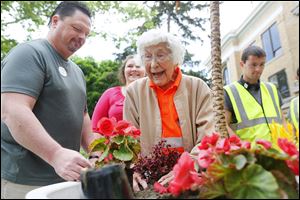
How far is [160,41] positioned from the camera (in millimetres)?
2109

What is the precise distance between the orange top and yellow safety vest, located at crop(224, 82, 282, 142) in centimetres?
107

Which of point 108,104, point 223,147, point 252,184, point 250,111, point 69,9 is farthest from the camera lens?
point 108,104

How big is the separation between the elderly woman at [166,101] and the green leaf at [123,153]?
38cm

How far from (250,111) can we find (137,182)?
5.45ft

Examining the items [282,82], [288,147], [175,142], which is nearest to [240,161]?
[288,147]

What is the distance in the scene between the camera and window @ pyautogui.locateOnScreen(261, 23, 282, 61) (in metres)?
18.5

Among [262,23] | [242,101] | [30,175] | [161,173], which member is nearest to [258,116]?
[242,101]

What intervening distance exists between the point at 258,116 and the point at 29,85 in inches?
81.1

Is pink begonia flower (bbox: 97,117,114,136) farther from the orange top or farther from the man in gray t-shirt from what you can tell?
the orange top

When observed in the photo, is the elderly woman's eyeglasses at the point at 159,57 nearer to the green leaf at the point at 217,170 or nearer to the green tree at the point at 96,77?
the green leaf at the point at 217,170

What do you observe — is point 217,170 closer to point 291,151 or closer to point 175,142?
point 291,151

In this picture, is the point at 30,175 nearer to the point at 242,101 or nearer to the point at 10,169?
the point at 10,169

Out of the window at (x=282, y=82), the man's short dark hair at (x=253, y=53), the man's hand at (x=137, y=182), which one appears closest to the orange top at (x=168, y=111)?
the man's hand at (x=137, y=182)

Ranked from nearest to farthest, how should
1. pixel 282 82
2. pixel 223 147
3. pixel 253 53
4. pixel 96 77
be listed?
1. pixel 223 147
2. pixel 253 53
3. pixel 96 77
4. pixel 282 82
